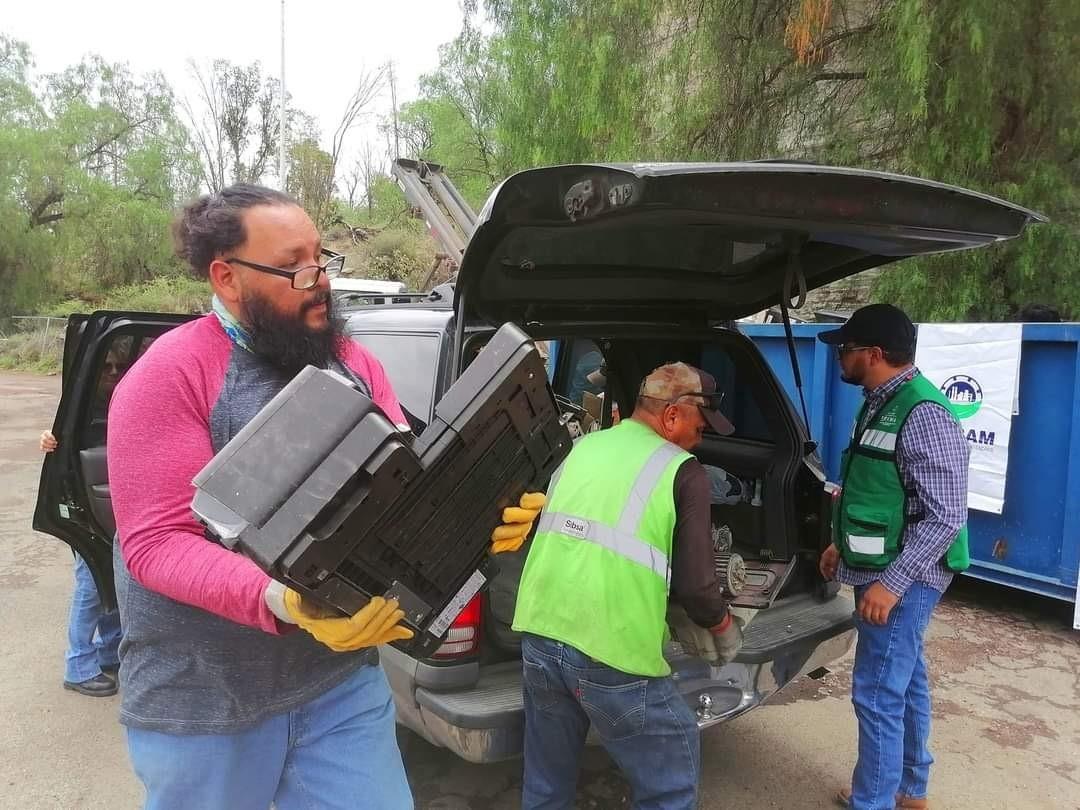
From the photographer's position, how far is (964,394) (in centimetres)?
475

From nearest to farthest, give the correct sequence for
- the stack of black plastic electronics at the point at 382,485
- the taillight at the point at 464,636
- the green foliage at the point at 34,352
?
the stack of black plastic electronics at the point at 382,485 → the taillight at the point at 464,636 → the green foliage at the point at 34,352

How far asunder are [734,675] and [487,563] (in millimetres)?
1504

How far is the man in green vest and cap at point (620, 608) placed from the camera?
2150 millimetres

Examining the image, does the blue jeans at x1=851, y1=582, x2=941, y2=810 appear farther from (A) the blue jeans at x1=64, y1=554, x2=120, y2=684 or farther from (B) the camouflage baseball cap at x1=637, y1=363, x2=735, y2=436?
(A) the blue jeans at x1=64, y1=554, x2=120, y2=684

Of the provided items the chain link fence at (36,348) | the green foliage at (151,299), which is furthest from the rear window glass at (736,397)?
the green foliage at (151,299)

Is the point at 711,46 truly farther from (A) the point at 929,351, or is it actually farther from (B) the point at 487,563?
(B) the point at 487,563

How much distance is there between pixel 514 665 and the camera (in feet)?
8.84

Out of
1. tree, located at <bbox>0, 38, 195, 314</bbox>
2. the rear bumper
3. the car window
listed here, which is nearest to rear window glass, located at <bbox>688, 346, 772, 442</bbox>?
the rear bumper

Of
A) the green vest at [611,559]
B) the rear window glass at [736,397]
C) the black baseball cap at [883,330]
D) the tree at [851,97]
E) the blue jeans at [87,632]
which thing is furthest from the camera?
the tree at [851,97]

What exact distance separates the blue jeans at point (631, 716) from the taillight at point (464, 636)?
283mm

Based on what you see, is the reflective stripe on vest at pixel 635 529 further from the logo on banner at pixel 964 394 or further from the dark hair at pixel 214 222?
the logo on banner at pixel 964 394

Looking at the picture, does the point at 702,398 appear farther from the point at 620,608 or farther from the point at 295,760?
the point at 295,760

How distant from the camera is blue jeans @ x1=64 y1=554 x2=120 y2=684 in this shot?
3.67m

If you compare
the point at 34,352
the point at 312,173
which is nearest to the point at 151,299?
the point at 34,352
